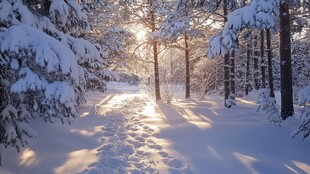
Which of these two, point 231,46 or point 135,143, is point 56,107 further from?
point 231,46

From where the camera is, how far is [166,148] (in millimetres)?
7344

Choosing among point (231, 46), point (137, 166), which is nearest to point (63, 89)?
point (137, 166)

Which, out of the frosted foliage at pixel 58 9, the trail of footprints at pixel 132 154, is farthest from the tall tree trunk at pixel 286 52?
the frosted foliage at pixel 58 9

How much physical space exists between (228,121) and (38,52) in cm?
661

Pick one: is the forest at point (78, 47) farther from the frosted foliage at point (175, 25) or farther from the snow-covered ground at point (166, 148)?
the snow-covered ground at point (166, 148)

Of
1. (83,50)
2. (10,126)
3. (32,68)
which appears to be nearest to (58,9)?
(83,50)

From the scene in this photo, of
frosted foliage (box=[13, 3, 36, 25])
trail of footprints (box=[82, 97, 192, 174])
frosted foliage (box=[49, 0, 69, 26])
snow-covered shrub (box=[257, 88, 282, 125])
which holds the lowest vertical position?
trail of footprints (box=[82, 97, 192, 174])

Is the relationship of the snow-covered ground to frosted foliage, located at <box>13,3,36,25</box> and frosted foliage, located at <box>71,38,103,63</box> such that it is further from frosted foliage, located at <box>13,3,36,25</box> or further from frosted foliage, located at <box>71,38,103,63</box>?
frosted foliage, located at <box>13,3,36,25</box>

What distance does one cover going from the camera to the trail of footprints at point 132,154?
5922 millimetres

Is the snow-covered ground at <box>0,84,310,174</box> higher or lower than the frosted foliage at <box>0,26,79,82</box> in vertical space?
lower

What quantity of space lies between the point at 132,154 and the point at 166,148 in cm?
86

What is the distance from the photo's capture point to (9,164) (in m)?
6.23

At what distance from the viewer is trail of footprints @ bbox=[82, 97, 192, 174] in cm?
592

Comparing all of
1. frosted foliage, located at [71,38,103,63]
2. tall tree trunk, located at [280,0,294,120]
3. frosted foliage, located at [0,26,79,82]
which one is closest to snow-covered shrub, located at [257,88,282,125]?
tall tree trunk, located at [280,0,294,120]
